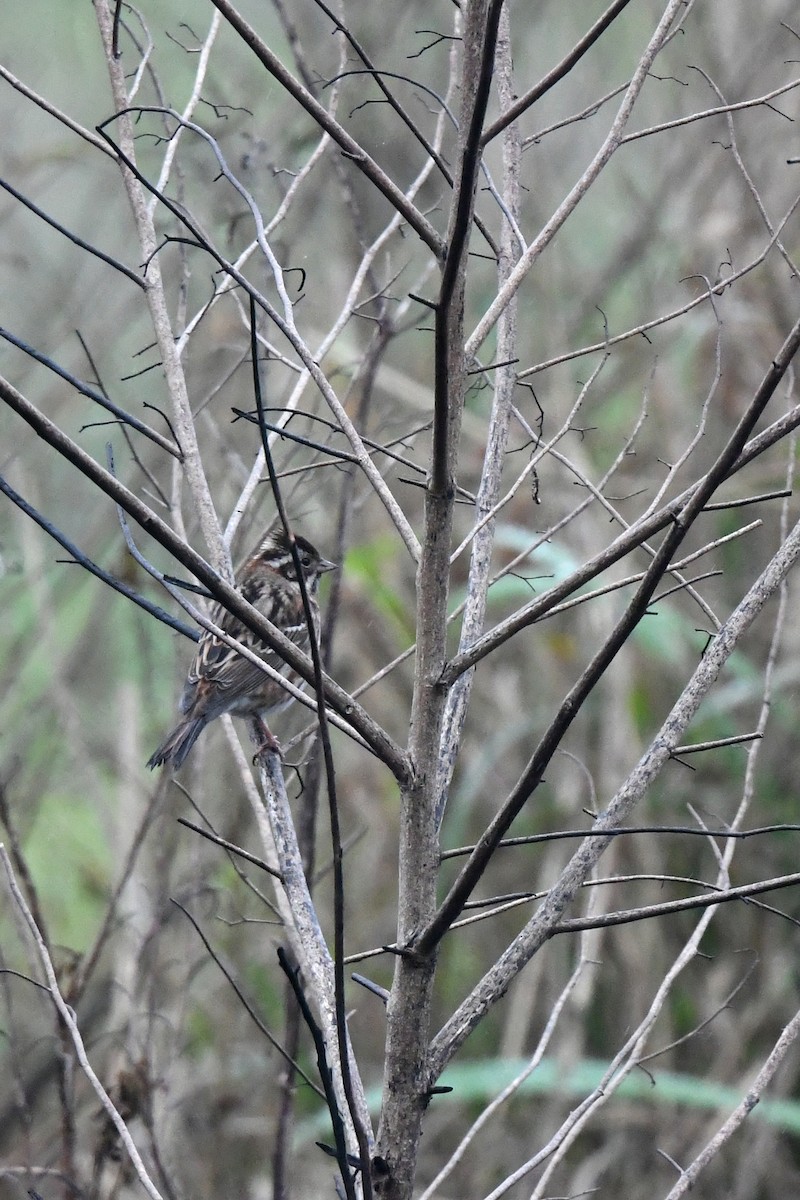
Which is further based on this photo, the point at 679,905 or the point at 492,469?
the point at 492,469

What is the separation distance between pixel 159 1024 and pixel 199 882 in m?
1.25

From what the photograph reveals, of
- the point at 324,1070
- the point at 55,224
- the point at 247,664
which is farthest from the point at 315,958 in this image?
the point at 247,664

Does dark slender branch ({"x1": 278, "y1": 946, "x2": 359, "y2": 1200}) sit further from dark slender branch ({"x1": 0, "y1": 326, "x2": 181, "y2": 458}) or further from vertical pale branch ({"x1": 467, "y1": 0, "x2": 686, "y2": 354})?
vertical pale branch ({"x1": 467, "y1": 0, "x2": 686, "y2": 354})

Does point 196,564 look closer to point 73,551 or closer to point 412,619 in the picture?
point 73,551

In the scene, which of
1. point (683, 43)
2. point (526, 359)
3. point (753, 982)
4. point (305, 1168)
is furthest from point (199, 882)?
point (683, 43)

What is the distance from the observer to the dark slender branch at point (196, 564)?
128cm

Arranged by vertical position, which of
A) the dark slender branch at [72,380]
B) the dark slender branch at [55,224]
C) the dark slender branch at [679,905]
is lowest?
the dark slender branch at [679,905]

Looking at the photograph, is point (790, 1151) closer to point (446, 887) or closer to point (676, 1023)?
point (676, 1023)

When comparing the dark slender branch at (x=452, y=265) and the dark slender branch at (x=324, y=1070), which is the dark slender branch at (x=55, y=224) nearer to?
the dark slender branch at (x=452, y=265)

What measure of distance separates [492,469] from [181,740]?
1933 mm

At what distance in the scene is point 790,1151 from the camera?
4.89 metres

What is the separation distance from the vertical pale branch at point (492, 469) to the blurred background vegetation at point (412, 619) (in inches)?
78.5

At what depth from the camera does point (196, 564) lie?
1.34 metres

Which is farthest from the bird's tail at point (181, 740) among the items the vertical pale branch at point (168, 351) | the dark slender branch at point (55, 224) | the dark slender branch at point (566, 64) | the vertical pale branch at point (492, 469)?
the dark slender branch at point (566, 64)
